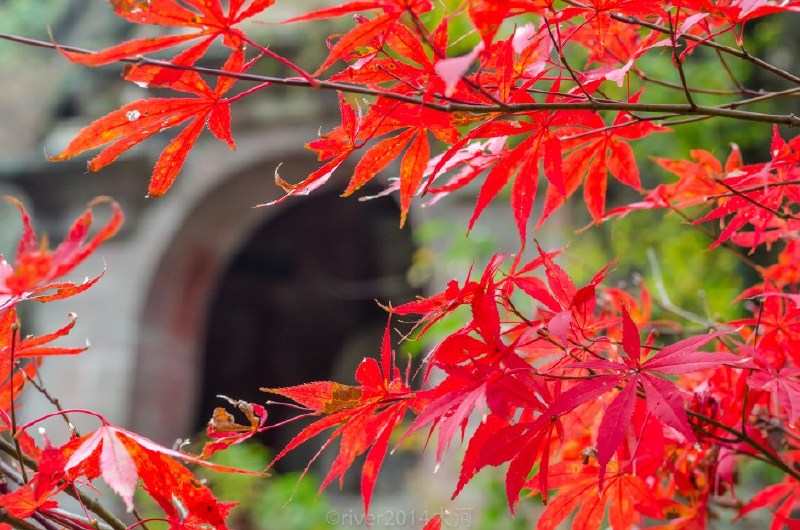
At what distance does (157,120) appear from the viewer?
1.40 ft

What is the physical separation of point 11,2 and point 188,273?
9.22ft

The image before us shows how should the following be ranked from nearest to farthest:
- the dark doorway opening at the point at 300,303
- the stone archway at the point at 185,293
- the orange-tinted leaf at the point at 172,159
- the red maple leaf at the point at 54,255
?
the red maple leaf at the point at 54,255, the orange-tinted leaf at the point at 172,159, the stone archway at the point at 185,293, the dark doorway opening at the point at 300,303

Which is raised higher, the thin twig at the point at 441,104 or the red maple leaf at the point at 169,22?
the red maple leaf at the point at 169,22

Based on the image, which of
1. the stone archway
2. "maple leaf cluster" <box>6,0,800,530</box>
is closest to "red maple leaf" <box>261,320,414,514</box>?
"maple leaf cluster" <box>6,0,800,530</box>

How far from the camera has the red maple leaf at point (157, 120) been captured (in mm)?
409

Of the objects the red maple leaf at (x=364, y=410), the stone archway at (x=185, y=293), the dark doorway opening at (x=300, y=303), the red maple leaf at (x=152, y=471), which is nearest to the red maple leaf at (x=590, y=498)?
the red maple leaf at (x=364, y=410)

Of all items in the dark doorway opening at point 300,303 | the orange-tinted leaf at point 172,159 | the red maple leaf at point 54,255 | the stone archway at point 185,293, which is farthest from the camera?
the dark doorway opening at point 300,303

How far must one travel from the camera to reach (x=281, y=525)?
8.09 ft

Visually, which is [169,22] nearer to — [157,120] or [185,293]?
[157,120]

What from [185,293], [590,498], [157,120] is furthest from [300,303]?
[157,120]

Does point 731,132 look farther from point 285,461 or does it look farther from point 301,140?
point 285,461

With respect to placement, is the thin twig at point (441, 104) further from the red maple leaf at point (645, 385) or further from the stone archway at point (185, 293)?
the stone archway at point (185, 293)

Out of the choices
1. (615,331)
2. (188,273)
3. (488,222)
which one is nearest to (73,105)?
(188,273)

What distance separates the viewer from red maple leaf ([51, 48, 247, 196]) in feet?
1.34
